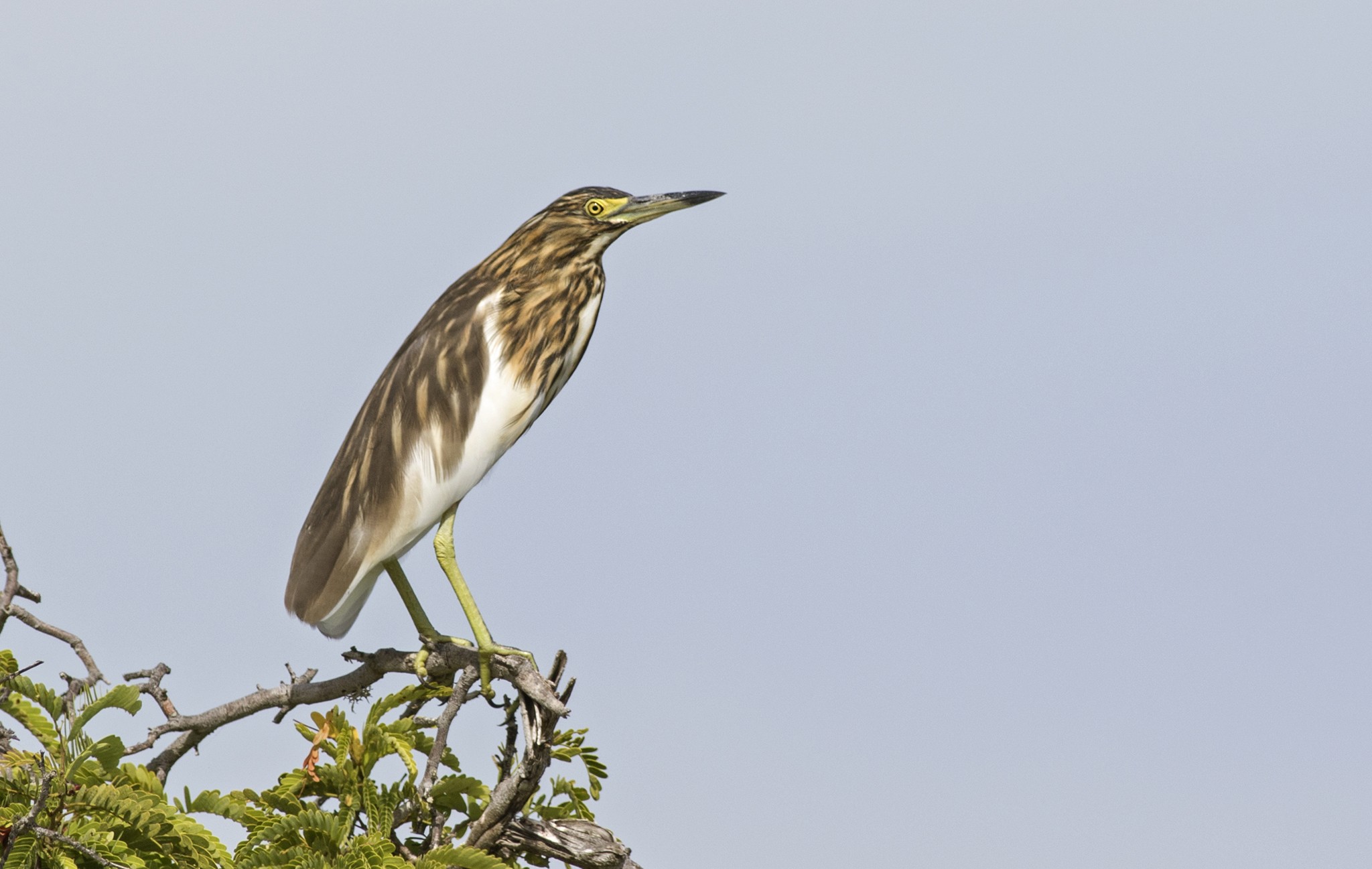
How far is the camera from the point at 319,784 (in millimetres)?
4172

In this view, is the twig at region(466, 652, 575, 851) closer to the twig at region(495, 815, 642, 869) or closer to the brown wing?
the twig at region(495, 815, 642, 869)

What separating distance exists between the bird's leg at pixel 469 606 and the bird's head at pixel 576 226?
104cm

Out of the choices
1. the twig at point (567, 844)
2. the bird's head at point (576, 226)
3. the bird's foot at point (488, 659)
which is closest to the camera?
the twig at point (567, 844)

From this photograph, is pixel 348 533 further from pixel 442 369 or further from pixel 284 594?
pixel 442 369

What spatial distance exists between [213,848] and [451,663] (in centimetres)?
115

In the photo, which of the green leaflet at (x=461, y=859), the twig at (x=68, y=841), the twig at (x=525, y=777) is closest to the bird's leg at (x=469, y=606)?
the twig at (x=525, y=777)

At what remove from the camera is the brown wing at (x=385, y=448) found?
5.04 metres

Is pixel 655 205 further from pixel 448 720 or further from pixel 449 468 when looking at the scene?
pixel 448 720

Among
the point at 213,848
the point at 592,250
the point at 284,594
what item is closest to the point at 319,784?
the point at 213,848

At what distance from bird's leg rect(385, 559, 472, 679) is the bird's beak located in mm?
A: 1585

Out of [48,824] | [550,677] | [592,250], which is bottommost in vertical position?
[48,824]

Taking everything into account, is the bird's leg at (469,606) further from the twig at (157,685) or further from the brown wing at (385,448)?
the twig at (157,685)

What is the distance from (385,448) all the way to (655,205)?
1421mm

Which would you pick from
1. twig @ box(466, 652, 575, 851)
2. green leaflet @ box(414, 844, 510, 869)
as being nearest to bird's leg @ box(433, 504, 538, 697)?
twig @ box(466, 652, 575, 851)
